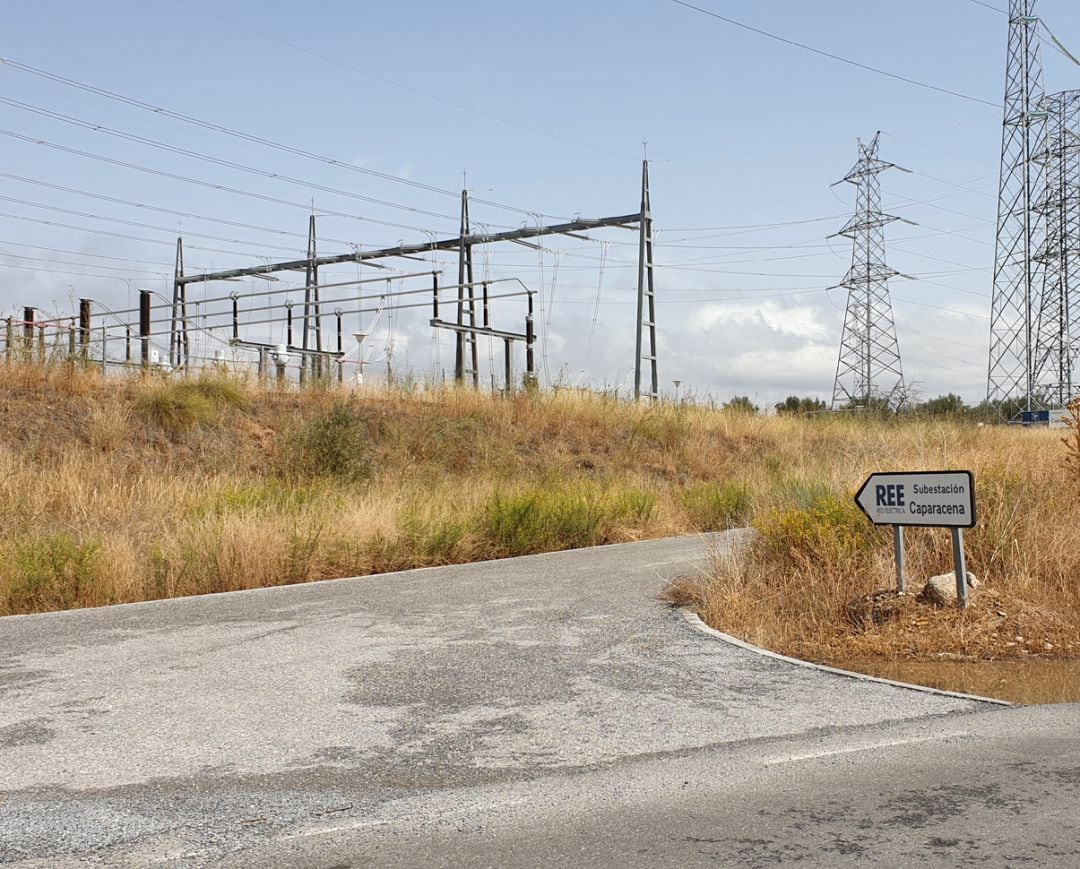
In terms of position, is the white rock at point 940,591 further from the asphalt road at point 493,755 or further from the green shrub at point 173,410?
the green shrub at point 173,410

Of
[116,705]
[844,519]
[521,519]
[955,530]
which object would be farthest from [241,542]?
[955,530]

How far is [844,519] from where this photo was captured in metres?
10.7

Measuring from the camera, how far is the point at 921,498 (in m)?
8.87

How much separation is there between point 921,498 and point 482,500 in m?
9.20

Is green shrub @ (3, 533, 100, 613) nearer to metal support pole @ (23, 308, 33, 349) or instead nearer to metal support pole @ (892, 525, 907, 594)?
metal support pole @ (892, 525, 907, 594)

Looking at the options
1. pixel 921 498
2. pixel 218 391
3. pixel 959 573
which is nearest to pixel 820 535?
pixel 921 498

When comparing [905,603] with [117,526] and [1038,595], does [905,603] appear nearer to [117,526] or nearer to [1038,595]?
[1038,595]

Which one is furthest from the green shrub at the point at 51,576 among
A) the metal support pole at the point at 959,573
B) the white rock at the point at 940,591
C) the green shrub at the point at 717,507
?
the green shrub at the point at 717,507

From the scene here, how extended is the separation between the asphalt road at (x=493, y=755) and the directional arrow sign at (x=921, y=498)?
198 cm

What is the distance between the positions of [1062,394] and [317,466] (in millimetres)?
36696

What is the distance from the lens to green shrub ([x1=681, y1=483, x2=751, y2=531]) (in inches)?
733

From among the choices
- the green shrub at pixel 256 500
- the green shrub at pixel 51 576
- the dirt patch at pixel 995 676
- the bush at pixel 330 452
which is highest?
the bush at pixel 330 452

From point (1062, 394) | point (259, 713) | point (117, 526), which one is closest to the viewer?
point (259, 713)

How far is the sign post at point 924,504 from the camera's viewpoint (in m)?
8.48
